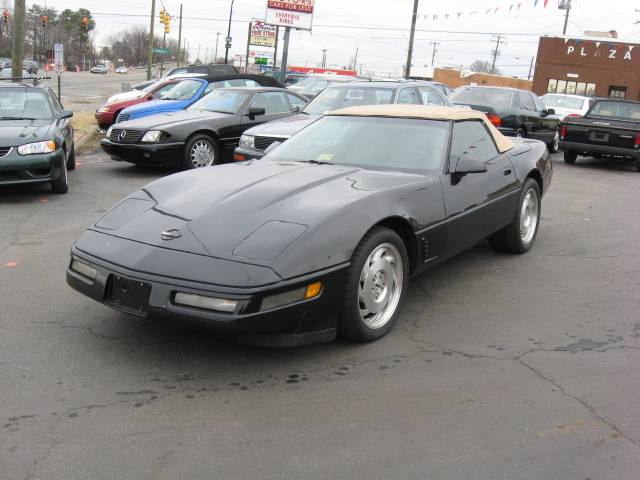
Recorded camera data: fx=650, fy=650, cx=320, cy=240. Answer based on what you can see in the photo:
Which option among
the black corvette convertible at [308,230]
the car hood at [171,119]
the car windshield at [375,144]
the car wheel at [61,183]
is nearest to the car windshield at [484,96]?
the car hood at [171,119]

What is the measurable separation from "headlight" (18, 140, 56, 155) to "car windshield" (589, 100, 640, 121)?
11.4 meters

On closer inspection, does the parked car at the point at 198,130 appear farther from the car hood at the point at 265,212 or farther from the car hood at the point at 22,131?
the car hood at the point at 265,212

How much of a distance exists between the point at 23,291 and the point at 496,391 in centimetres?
340

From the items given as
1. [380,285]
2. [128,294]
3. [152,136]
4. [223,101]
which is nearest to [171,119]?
[152,136]

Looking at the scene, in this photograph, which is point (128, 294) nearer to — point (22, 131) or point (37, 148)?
point (37, 148)

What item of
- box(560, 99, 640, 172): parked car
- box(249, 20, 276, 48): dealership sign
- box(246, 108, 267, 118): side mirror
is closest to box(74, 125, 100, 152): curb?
box(246, 108, 267, 118): side mirror

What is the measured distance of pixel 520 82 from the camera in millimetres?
66312

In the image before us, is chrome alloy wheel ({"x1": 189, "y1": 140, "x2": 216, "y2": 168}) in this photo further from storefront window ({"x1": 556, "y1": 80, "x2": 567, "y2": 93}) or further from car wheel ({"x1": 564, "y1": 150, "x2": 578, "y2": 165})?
storefront window ({"x1": 556, "y1": 80, "x2": 567, "y2": 93})

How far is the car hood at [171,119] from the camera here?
1023cm

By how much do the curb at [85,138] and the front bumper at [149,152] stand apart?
3240 millimetres

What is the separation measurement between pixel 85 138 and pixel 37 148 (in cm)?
669

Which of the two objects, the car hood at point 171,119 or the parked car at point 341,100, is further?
the car hood at point 171,119

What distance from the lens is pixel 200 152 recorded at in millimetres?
10547

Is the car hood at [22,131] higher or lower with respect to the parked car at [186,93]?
lower
